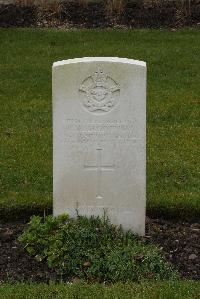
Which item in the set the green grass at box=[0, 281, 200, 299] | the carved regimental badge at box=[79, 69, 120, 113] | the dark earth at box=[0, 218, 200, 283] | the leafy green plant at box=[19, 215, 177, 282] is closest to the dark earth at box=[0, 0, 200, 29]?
the dark earth at box=[0, 218, 200, 283]

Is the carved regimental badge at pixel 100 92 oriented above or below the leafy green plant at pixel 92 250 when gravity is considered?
above

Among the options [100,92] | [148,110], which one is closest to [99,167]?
[100,92]

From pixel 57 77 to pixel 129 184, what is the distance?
3.38 ft

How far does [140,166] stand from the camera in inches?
245

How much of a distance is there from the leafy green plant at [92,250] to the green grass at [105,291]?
10.6 inches

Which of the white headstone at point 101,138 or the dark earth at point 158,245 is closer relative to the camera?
the dark earth at point 158,245

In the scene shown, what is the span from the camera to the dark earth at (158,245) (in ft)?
19.1

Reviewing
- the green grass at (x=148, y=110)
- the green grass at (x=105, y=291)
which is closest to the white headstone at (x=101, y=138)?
the green grass at (x=148, y=110)

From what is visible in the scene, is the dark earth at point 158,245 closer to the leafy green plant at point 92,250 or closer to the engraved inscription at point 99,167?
the leafy green plant at point 92,250

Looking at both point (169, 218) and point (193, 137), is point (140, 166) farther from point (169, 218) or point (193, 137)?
point (193, 137)

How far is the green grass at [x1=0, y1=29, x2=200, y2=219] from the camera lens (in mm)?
7281

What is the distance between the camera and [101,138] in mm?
6195

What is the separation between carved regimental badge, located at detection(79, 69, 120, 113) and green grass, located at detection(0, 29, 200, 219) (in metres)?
1.27

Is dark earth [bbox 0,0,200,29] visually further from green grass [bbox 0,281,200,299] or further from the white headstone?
green grass [bbox 0,281,200,299]
